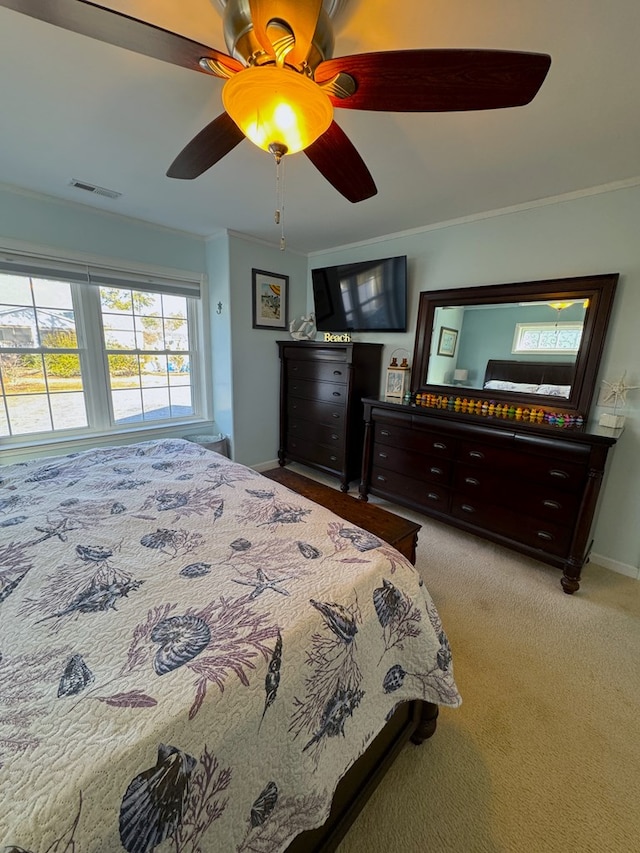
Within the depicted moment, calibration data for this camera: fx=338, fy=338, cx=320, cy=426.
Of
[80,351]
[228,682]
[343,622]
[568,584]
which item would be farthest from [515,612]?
[80,351]

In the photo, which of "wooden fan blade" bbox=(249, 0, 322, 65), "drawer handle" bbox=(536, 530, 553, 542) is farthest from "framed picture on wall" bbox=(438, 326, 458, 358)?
"wooden fan blade" bbox=(249, 0, 322, 65)

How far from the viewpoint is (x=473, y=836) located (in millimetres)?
1060

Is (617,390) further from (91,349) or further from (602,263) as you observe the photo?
(91,349)

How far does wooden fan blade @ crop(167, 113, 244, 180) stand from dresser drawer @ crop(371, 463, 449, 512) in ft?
7.78

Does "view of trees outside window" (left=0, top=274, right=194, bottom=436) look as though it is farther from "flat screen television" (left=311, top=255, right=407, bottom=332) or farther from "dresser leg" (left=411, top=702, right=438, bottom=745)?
"dresser leg" (left=411, top=702, right=438, bottom=745)

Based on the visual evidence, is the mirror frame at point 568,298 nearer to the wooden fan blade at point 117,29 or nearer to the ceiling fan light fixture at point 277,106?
the ceiling fan light fixture at point 277,106

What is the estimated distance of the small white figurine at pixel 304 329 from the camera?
350cm

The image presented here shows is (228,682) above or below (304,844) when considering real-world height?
above

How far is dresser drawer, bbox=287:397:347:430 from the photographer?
3.32 m

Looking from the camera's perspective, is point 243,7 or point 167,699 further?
point 243,7

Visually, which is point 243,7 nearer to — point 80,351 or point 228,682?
point 228,682

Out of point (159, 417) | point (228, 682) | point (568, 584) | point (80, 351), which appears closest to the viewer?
point (228, 682)

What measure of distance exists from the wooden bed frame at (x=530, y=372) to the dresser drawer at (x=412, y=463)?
2.49 feet

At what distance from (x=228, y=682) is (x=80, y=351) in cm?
311
